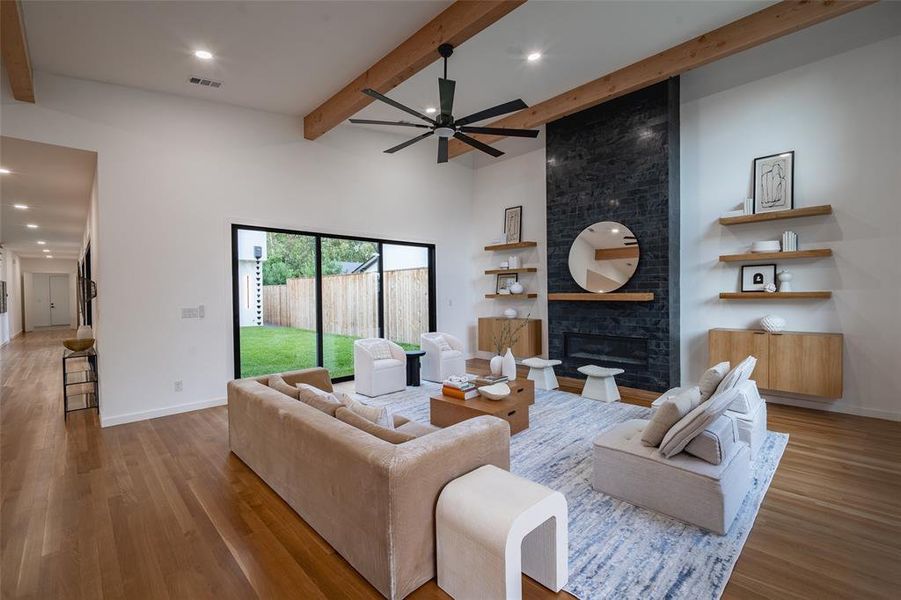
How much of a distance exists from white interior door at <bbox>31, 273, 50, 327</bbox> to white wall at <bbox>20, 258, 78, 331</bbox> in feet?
0.27

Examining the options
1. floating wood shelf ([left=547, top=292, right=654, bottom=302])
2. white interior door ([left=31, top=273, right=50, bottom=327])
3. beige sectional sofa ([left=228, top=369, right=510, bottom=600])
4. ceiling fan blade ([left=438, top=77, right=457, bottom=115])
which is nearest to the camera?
beige sectional sofa ([left=228, top=369, right=510, bottom=600])

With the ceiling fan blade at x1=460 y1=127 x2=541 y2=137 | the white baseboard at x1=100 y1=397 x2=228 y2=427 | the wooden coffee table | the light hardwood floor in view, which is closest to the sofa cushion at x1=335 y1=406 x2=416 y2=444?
the light hardwood floor

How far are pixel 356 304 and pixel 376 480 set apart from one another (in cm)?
474

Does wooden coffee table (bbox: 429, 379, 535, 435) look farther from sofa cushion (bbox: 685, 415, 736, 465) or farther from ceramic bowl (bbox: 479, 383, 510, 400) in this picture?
sofa cushion (bbox: 685, 415, 736, 465)

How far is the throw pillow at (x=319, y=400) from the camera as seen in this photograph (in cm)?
241

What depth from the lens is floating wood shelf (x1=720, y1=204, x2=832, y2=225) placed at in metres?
4.11

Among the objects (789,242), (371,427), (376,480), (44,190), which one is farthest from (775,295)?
(44,190)

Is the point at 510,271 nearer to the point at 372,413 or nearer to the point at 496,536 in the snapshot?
the point at 372,413

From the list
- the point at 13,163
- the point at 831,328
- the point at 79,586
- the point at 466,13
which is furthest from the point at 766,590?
the point at 13,163

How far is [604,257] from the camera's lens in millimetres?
5520

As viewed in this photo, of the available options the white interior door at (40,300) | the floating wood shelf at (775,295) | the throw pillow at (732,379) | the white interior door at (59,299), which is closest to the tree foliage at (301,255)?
the throw pillow at (732,379)

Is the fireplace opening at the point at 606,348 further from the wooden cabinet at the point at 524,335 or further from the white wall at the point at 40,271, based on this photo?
the white wall at the point at 40,271

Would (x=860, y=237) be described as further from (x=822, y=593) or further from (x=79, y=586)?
(x=79, y=586)

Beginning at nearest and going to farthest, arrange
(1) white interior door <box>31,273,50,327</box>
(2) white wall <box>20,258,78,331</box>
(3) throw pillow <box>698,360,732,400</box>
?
1. (3) throw pillow <box>698,360,732,400</box>
2. (2) white wall <box>20,258,78,331</box>
3. (1) white interior door <box>31,273,50,327</box>
